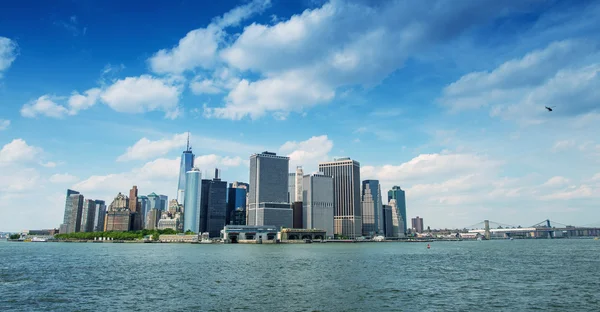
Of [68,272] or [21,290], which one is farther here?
[68,272]

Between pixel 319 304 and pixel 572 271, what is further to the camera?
pixel 572 271

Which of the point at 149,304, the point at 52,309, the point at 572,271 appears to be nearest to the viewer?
the point at 52,309

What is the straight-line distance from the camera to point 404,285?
216ft

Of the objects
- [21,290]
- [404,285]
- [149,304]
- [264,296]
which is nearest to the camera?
[149,304]

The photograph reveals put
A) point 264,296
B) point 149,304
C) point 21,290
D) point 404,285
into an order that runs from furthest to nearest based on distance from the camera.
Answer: point 404,285 → point 21,290 → point 264,296 → point 149,304

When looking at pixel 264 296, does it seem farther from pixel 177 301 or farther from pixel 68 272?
pixel 68 272

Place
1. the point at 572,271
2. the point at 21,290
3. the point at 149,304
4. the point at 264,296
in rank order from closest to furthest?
the point at 149,304
the point at 264,296
the point at 21,290
the point at 572,271

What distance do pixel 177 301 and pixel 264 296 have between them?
10.9 metres

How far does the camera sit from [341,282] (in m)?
69.6

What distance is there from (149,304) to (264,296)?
14.1 m

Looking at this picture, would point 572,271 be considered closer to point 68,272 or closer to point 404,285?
point 404,285

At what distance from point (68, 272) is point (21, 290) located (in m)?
27.4

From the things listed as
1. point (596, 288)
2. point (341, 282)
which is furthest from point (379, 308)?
point (596, 288)

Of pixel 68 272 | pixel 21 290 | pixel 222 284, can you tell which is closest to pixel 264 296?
pixel 222 284
